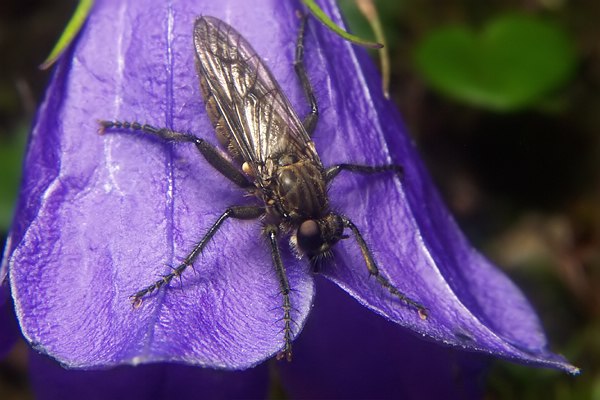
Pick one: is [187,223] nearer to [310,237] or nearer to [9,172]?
[310,237]

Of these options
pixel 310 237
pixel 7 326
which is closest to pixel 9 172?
pixel 7 326

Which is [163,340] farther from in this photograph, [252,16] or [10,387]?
[10,387]

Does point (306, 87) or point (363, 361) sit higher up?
point (306, 87)

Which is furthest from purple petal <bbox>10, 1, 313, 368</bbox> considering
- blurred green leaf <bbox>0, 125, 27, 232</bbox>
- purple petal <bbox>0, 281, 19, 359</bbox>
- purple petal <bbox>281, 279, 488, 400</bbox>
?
blurred green leaf <bbox>0, 125, 27, 232</bbox>

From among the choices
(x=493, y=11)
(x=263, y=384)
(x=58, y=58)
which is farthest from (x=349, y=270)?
(x=493, y=11)

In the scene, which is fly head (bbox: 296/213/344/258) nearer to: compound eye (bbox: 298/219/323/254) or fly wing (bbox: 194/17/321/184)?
compound eye (bbox: 298/219/323/254)

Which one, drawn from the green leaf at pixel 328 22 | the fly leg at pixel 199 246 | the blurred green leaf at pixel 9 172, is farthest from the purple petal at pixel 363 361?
the blurred green leaf at pixel 9 172
